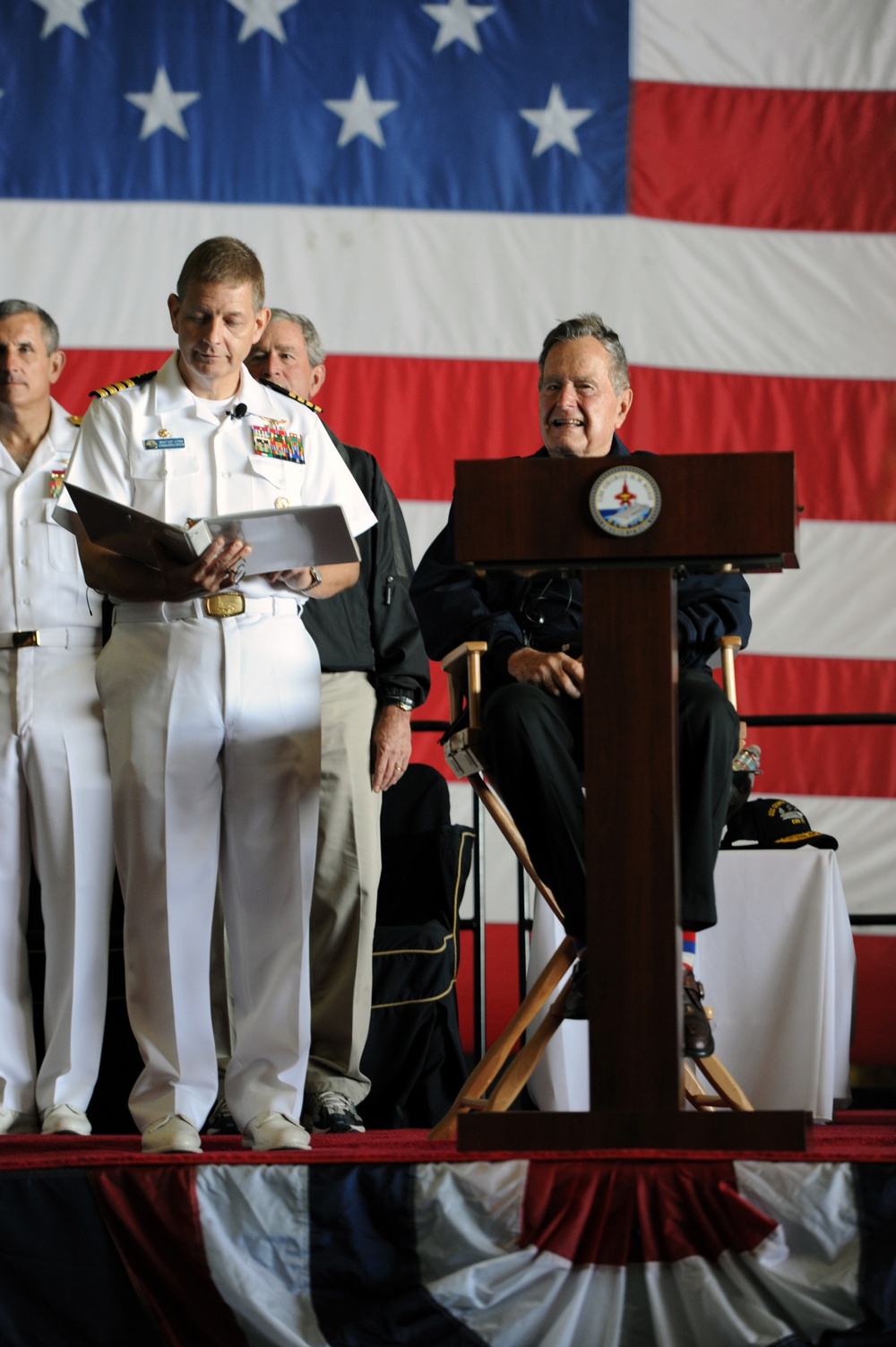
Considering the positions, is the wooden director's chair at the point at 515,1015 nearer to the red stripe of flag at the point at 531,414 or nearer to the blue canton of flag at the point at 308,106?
the red stripe of flag at the point at 531,414

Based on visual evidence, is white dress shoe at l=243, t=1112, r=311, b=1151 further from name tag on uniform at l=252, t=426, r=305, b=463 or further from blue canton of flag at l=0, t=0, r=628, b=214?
blue canton of flag at l=0, t=0, r=628, b=214

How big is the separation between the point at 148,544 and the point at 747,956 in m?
1.59

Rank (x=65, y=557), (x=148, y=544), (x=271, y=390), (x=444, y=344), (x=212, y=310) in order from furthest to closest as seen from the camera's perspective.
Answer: (x=444, y=344) → (x=65, y=557) → (x=271, y=390) → (x=212, y=310) → (x=148, y=544)

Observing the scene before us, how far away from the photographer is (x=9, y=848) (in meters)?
2.86

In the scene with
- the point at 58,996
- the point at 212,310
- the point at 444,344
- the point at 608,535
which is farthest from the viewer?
the point at 444,344

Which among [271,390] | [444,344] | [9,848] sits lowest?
[9,848]

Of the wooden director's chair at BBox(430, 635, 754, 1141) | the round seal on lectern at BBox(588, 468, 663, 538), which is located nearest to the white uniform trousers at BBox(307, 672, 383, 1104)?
the wooden director's chair at BBox(430, 635, 754, 1141)

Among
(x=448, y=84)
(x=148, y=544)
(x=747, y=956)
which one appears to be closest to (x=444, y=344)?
(x=448, y=84)

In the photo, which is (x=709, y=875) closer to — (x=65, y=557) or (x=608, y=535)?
(x=608, y=535)

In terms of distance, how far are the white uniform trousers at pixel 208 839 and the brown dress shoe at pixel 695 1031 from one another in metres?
0.58

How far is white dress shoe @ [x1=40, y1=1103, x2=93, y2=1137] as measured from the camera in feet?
8.29

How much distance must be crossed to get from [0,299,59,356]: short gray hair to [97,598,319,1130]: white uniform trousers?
1.11 m

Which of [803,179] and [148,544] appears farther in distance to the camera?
[803,179]

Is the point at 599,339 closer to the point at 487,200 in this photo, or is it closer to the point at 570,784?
the point at 570,784
